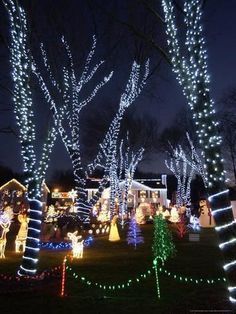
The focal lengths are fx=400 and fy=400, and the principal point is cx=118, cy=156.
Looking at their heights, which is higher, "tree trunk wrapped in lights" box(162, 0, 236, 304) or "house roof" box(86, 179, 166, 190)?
"house roof" box(86, 179, 166, 190)

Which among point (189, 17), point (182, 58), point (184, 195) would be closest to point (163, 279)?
point (182, 58)

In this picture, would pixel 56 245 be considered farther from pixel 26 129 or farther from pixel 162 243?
pixel 26 129

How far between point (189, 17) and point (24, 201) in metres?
53.4

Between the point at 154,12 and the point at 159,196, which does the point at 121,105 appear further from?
the point at 159,196

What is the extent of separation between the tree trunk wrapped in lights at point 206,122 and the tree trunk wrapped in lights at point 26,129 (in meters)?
4.44

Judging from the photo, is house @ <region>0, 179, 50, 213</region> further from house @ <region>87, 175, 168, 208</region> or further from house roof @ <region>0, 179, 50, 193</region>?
house @ <region>87, 175, 168, 208</region>

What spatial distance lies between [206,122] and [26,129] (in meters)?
5.61

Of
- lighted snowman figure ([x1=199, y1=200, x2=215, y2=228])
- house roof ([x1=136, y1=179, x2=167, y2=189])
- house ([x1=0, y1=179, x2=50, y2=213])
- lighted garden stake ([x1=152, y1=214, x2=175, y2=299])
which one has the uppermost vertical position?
house roof ([x1=136, y1=179, x2=167, y2=189])

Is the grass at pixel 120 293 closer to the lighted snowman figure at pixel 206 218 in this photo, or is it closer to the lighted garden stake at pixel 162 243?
the lighted garden stake at pixel 162 243

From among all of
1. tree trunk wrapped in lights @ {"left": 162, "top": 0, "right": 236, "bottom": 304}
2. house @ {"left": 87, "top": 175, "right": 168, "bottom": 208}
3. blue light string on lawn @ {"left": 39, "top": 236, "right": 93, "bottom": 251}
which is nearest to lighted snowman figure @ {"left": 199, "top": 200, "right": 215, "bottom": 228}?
blue light string on lawn @ {"left": 39, "top": 236, "right": 93, "bottom": 251}

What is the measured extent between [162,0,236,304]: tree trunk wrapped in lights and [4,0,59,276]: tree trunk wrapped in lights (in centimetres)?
444

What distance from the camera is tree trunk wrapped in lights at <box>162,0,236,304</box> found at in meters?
5.95

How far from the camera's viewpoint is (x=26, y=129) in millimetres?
10453

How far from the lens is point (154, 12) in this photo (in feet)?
23.0
